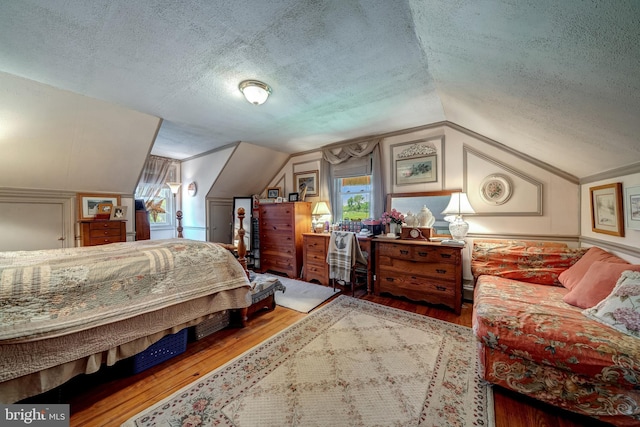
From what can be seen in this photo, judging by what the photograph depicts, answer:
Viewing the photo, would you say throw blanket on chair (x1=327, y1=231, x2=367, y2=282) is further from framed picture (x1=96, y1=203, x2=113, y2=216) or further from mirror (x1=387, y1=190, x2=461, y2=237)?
framed picture (x1=96, y1=203, x2=113, y2=216)

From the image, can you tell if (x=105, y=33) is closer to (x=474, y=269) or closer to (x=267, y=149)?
(x=267, y=149)

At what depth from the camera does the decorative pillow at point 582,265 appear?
1961 mm

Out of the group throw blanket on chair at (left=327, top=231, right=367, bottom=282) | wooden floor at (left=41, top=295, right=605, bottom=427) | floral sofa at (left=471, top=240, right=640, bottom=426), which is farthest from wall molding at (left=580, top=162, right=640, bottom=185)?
throw blanket on chair at (left=327, top=231, right=367, bottom=282)

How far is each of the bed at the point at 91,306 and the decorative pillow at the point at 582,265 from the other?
3.26 meters

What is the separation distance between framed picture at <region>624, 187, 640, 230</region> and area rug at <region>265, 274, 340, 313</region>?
9.78 feet

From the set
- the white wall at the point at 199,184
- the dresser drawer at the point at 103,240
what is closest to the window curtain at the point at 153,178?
the white wall at the point at 199,184

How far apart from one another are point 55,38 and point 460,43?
278 cm

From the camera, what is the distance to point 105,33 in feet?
5.13

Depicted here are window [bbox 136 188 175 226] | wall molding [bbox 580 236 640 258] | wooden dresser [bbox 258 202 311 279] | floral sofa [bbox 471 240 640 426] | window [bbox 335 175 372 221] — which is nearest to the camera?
floral sofa [bbox 471 240 640 426]

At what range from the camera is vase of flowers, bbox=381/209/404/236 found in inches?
131

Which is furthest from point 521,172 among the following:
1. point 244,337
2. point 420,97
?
point 244,337

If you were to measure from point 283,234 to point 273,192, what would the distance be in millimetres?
1337

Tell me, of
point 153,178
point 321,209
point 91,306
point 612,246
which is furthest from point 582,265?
point 153,178

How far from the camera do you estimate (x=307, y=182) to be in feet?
15.3
